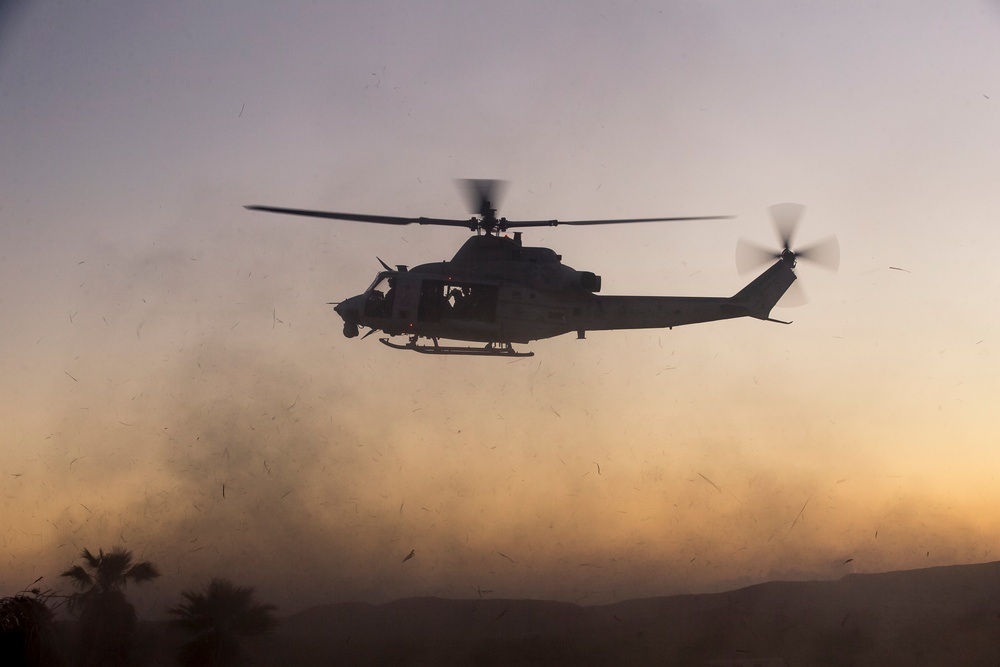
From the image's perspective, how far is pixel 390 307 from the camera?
27234 mm

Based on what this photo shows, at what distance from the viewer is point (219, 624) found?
111 feet

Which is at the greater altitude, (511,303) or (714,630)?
(511,303)

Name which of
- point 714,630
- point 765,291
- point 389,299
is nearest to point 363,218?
point 389,299

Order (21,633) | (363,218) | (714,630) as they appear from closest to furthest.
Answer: (21,633)
(363,218)
(714,630)

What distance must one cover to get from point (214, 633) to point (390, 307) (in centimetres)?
1649

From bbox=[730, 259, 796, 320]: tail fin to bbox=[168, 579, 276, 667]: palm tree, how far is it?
892 inches

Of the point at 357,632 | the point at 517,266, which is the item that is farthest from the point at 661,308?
the point at 357,632

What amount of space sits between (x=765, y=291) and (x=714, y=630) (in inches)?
1928

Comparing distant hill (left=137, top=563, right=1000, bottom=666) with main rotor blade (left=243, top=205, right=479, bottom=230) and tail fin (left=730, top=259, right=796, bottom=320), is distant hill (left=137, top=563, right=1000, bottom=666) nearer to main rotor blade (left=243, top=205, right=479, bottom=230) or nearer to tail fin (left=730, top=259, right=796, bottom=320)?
tail fin (left=730, top=259, right=796, bottom=320)

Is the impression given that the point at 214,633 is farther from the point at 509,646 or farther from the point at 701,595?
the point at 701,595

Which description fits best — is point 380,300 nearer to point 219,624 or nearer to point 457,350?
point 457,350

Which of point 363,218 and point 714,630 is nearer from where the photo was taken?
point 363,218

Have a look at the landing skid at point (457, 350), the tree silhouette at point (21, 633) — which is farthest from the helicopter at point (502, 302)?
the tree silhouette at point (21, 633)

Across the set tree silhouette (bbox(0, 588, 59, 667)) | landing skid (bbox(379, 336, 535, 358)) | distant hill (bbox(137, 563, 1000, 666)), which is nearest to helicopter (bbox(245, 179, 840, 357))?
landing skid (bbox(379, 336, 535, 358))
